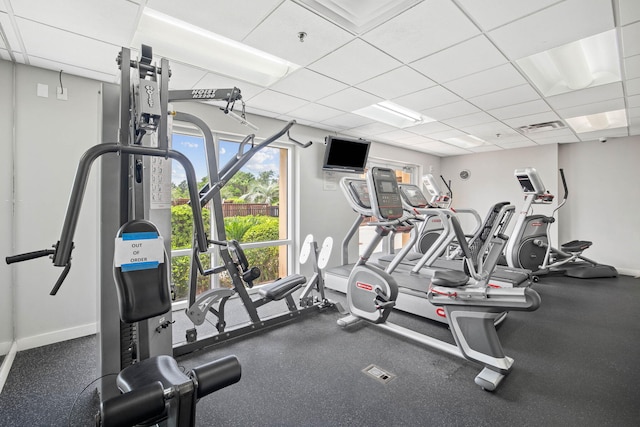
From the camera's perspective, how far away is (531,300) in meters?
1.96

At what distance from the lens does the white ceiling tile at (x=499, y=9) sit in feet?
6.27

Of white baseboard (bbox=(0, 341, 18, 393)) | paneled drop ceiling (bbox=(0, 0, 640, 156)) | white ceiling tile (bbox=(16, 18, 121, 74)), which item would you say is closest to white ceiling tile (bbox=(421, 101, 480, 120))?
paneled drop ceiling (bbox=(0, 0, 640, 156))

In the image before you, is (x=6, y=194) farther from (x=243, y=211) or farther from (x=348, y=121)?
(x=348, y=121)

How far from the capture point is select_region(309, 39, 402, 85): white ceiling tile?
97.5 inches

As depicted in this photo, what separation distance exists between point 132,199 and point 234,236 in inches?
108

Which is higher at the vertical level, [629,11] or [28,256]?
[629,11]

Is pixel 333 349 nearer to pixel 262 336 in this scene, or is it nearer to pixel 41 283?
pixel 262 336

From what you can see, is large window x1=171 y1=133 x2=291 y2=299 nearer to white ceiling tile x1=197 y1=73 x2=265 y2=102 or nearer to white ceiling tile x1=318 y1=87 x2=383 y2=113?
white ceiling tile x1=197 y1=73 x2=265 y2=102

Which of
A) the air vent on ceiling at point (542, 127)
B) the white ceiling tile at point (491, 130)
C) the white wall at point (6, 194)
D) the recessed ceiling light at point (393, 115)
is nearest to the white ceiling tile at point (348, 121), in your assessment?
the recessed ceiling light at point (393, 115)

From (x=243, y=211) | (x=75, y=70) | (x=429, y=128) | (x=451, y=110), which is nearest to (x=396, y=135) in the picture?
(x=429, y=128)

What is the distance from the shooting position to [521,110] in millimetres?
3982

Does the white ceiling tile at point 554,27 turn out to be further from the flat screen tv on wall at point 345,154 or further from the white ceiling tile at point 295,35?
the flat screen tv on wall at point 345,154

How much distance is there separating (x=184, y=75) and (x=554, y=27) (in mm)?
3092

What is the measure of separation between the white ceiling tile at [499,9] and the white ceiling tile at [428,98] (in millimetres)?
1178
